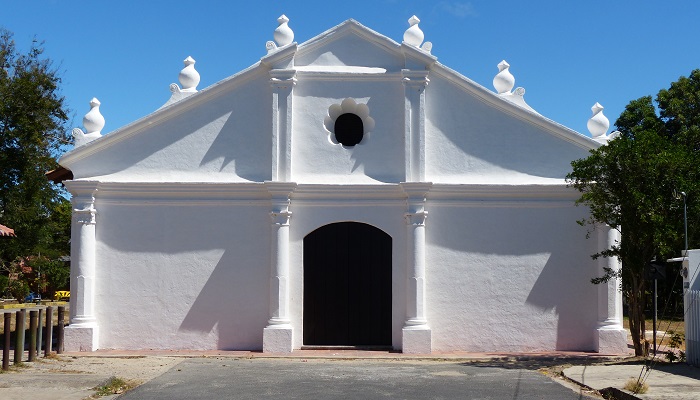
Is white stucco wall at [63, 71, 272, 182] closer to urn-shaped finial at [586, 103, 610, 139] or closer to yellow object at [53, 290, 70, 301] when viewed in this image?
urn-shaped finial at [586, 103, 610, 139]

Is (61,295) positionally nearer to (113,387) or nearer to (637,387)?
(113,387)

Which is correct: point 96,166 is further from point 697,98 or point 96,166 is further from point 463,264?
point 697,98

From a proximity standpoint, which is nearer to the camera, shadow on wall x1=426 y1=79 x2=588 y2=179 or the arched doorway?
the arched doorway

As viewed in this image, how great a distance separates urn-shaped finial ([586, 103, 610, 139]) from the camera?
17.3 meters

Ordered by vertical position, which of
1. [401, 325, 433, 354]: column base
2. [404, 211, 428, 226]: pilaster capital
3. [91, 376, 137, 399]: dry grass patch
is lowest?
[91, 376, 137, 399]: dry grass patch

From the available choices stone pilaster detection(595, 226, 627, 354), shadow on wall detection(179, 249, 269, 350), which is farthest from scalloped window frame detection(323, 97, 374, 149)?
stone pilaster detection(595, 226, 627, 354)

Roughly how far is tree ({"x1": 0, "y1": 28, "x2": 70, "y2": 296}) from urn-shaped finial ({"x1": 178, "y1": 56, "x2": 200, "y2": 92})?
612 centimetres

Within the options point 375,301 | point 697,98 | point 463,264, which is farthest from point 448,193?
point 697,98

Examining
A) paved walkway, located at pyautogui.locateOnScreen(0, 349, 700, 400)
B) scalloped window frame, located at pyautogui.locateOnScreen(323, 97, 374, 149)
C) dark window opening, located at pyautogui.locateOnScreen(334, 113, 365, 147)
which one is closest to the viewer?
paved walkway, located at pyautogui.locateOnScreen(0, 349, 700, 400)

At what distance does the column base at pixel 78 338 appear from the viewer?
1612 centimetres

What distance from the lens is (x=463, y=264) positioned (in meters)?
16.8

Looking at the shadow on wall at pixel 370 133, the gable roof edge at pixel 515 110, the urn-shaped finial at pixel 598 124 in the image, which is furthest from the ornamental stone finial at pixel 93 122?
the urn-shaped finial at pixel 598 124

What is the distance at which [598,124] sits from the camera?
17328 mm

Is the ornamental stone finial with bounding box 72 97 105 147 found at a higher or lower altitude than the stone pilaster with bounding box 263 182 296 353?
higher
